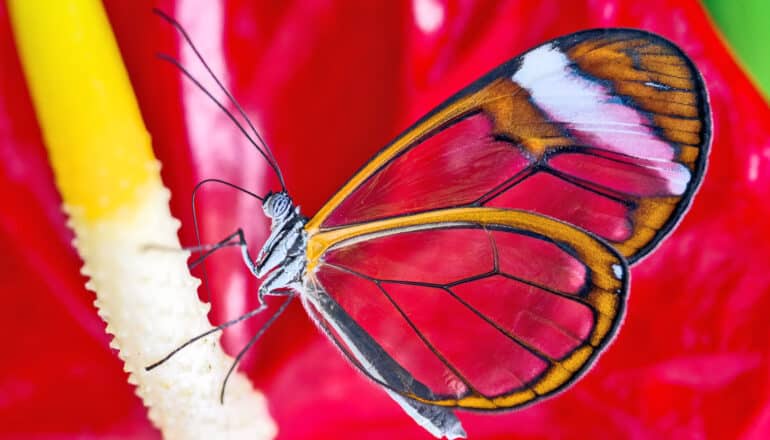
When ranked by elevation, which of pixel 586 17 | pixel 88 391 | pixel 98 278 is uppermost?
pixel 586 17

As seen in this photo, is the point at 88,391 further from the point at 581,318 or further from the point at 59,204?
the point at 581,318

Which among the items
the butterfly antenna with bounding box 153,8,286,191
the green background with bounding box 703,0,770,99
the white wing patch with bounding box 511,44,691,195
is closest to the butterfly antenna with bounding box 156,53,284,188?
the butterfly antenna with bounding box 153,8,286,191

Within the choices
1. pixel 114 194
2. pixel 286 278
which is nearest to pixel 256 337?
pixel 286 278

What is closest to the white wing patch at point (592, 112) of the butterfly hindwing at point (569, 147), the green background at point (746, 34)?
the butterfly hindwing at point (569, 147)

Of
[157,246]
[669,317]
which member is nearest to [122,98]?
[157,246]

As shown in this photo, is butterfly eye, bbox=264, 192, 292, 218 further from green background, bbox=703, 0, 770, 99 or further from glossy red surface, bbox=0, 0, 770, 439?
green background, bbox=703, 0, 770, 99

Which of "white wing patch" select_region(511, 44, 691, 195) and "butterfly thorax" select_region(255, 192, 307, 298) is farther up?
"white wing patch" select_region(511, 44, 691, 195)

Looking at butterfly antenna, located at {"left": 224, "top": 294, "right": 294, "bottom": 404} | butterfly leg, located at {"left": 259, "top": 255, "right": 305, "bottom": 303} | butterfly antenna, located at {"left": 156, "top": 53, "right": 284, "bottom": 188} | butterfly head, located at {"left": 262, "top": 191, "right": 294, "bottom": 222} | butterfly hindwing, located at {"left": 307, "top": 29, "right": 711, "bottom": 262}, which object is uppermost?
butterfly hindwing, located at {"left": 307, "top": 29, "right": 711, "bottom": 262}
